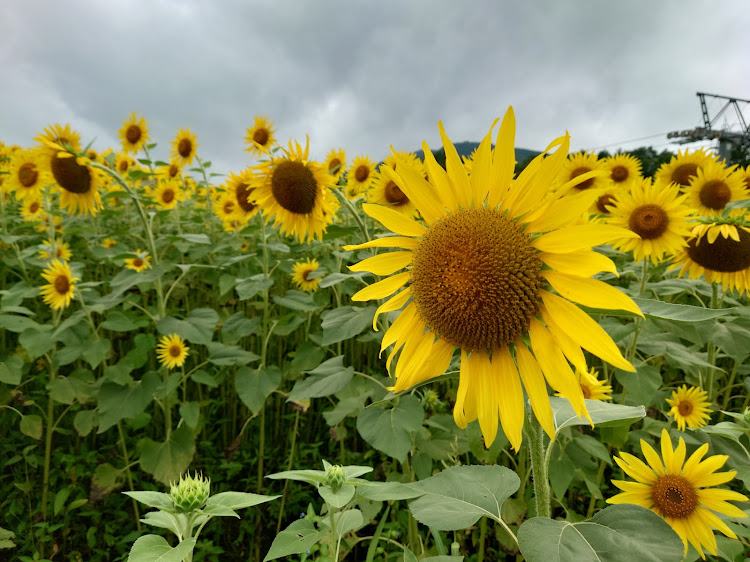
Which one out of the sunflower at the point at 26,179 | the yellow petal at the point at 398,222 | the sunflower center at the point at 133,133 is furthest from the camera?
the sunflower center at the point at 133,133

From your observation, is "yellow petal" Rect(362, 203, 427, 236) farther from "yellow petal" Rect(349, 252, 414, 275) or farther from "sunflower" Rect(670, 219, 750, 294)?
A: "sunflower" Rect(670, 219, 750, 294)

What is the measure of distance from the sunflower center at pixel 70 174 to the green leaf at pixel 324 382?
2550 mm

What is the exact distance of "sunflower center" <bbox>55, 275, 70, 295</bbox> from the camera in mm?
2746

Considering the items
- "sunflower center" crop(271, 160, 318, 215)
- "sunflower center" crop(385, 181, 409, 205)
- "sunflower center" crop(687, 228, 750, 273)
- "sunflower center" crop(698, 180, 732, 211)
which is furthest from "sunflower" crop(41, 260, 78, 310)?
"sunflower center" crop(698, 180, 732, 211)

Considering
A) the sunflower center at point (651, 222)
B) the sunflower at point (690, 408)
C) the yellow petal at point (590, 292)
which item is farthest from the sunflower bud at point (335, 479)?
the sunflower center at point (651, 222)

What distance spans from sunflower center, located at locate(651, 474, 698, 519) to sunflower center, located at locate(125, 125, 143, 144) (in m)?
5.67

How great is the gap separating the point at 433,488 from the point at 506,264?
48cm

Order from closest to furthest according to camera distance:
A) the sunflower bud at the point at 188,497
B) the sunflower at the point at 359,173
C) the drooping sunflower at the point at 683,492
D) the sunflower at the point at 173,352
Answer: the sunflower bud at the point at 188,497 < the drooping sunflower at the point at 683,492 < the sunflower at the point at 173,352 < the sunflower at the point at 359,173

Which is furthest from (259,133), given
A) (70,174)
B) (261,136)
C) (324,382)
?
(324,382)

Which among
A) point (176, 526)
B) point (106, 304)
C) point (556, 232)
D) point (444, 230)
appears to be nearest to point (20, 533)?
point (106, 304)

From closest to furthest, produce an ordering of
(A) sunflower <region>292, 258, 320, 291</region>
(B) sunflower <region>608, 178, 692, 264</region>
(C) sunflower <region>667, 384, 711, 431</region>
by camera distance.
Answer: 1. (C) sunflower <region>667, 384, 711, 431</region>
2. (B) sunflower <region>608, 178, 692, 264</region>
3. (A) sunflower <region>292, 258, 320, 291</region>

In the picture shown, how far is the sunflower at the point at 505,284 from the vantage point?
31.4 inches

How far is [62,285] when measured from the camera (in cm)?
275

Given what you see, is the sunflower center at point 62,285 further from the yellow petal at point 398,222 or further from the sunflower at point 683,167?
the sunflower at point 683,167
